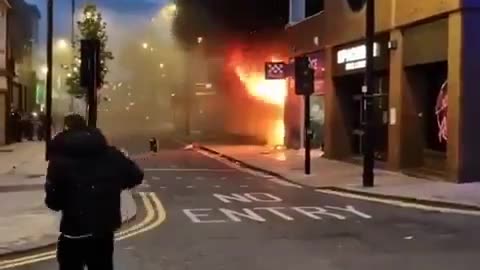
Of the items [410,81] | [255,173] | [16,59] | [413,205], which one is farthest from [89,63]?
[16,59]

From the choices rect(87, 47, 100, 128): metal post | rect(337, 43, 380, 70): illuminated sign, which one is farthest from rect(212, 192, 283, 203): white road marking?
rect(337, 43, 380, 70): illuminated sign

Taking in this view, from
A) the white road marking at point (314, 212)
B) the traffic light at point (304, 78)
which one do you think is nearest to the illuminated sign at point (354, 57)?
the traffic light at point (304, 78)

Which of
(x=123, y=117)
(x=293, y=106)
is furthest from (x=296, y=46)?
(x=123, y=117)

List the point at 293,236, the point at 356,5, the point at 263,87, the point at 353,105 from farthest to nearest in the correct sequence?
the point at 263,87, the point at 353,105, the point at 356,5, the point at 293,236

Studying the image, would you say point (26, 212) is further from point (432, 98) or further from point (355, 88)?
point (355, 88)

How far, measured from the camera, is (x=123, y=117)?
5002 inches

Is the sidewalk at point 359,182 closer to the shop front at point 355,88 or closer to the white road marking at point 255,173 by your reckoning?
the white road marking at point 255,173

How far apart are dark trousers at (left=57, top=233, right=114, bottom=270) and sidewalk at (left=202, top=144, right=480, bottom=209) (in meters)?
11.3

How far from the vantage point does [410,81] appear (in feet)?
80.0

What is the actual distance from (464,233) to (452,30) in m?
9.13

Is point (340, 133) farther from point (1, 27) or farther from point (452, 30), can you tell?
point (1, 27)

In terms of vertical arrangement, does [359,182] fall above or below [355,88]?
below

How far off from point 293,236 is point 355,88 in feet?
62.1

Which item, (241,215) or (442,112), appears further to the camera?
(442,112)
